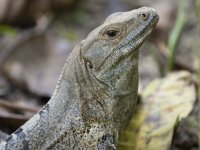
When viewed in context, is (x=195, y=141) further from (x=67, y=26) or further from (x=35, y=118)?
(x=67, y=26)

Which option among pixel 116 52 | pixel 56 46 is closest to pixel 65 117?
pixel 116 52

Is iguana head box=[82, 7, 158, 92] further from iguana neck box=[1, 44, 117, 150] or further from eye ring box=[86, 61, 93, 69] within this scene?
iguana neck box=[1, 44, 117, 150]

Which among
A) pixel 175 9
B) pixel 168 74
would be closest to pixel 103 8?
pixel 175 9

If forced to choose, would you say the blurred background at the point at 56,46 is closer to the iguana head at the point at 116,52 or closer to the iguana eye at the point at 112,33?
the iguana head at the point at 116,52

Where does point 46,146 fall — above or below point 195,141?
below

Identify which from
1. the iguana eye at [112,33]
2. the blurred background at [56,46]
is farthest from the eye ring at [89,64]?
the blurred background at [56,46]

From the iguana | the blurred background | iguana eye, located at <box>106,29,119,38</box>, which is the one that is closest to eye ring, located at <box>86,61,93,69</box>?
the iguana

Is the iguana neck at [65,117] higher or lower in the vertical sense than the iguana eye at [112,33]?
lower
